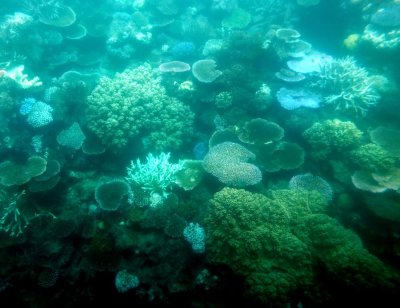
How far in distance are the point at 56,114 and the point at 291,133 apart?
5438mm

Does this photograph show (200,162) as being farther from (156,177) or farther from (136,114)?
(136,114)

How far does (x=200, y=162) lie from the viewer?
5184mm

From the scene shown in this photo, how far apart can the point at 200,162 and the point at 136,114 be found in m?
1.80

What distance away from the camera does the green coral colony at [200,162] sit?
12.6 ft

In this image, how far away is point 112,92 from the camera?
5809mm

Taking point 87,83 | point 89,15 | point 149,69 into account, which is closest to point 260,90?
point 149,69

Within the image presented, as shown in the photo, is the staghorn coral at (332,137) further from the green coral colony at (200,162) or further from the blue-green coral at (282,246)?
the blue-green coral at (282,246)

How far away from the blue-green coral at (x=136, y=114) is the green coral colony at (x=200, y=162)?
0.11 ft

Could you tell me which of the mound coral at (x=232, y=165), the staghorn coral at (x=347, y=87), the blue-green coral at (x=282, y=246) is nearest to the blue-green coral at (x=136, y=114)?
the mound coral at (x=232, y=165)

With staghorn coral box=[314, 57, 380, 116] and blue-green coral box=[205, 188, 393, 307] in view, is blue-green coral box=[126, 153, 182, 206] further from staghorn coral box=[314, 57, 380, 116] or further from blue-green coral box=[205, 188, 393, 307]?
staghorn coral box=[314, 57, 380, 116]

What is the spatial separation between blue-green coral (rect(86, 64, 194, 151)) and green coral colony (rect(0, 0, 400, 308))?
3 cm

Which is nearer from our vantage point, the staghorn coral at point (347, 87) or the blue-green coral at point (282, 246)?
the blue-green coral at point (282, 246)

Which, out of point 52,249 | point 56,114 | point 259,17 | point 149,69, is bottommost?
point 52,249

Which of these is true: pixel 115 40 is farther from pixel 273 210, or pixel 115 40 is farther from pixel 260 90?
pixel 273 210
